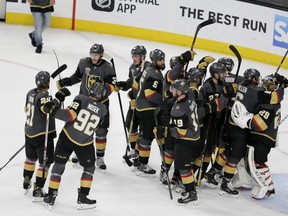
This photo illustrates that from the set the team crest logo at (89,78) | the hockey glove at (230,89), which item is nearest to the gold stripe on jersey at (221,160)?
the hockey glove at (230,89)

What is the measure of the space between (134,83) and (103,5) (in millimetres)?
5048

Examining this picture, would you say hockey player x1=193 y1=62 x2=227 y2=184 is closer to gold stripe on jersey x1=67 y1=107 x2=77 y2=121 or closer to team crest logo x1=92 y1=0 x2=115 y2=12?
gold stripe on jersey x1=67 y1=107 x2=77 y2=121

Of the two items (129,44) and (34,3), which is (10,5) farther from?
(129,44)

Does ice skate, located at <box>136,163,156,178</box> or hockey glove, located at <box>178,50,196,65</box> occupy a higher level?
hockey glove, located at <box>178,50,196,65</box>

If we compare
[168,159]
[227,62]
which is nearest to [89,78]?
[168,159]

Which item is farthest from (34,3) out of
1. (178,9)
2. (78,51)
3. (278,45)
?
(278,45)

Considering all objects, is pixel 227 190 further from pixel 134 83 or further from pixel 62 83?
pixel 62 83

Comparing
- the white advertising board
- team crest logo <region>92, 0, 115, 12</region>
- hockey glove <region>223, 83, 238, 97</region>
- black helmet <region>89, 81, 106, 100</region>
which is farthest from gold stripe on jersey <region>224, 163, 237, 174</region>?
team crest logo <region>92, 0, 115, 12</region>

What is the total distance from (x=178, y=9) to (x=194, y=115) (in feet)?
18.4

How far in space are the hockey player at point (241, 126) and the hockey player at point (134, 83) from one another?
3.19ft

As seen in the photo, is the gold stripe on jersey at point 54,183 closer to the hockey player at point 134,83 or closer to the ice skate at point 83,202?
the ice skate at point 83,202

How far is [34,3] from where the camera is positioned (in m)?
11.3

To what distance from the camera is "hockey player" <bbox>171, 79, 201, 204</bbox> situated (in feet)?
21.7

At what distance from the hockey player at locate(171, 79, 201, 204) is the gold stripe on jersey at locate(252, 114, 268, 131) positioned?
1.80 feet
